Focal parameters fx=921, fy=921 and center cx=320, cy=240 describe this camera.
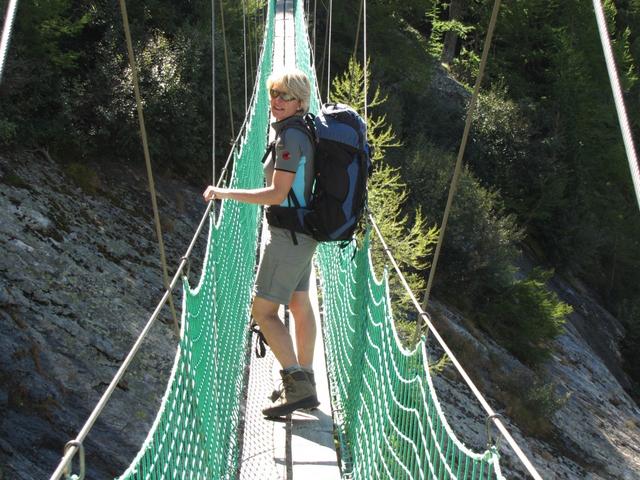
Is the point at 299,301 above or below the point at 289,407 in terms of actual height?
above

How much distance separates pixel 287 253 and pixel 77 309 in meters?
4.08

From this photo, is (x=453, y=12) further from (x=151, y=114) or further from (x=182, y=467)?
(x=182, y=467)

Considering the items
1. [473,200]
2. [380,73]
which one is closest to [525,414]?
[473,200]

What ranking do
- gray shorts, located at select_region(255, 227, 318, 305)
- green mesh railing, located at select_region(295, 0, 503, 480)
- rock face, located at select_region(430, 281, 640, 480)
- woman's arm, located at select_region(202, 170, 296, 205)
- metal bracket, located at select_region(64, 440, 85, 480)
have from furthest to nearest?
1. rock face, located at select_region(430, 281, 640, 480)
2. gray shorts, located at select_region(255, 227, 318, 305)
3. woman's arm, located at select_region(202, 170, 296, 205)
4. green mesh railing, located at select_region(295, 0, 503, 480)
5. metal bracket, located at select_region(64, 440, 85, 480)

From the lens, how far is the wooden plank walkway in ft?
9.04

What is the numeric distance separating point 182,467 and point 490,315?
11.4 m

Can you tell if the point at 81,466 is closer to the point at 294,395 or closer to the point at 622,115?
the point at 622,115

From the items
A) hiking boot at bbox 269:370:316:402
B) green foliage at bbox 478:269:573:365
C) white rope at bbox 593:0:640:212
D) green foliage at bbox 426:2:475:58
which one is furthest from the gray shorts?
green foliage at bbox 426:2:475:58

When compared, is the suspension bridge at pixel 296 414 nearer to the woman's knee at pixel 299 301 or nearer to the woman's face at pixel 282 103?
the woman's knee at pixel 299 301

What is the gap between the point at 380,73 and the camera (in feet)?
53.4

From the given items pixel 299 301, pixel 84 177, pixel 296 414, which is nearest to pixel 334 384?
pixel 296 414

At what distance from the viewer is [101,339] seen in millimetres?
6242

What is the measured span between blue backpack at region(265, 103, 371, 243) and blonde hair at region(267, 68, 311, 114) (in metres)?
0.06

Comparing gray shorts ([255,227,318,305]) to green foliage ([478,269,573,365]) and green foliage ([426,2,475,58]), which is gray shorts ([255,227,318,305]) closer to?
green foliage ([478,269,573,365])
